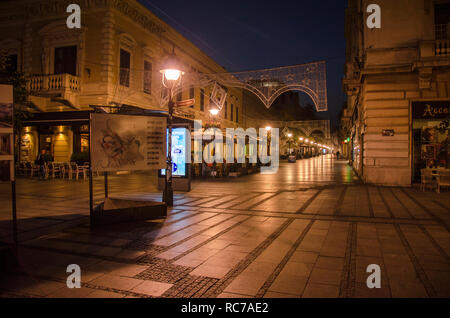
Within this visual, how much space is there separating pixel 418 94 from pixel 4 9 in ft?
82.8

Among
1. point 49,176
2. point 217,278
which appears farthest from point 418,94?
point 49,176

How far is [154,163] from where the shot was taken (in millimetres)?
6945

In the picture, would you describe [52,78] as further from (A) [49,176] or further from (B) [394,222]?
(B) [394,222]

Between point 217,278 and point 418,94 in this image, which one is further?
point 418,94

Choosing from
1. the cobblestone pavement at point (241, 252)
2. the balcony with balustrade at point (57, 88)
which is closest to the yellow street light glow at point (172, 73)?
the cobblestone pavement at point (241, 252)

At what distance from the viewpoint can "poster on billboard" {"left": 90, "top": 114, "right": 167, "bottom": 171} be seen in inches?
246

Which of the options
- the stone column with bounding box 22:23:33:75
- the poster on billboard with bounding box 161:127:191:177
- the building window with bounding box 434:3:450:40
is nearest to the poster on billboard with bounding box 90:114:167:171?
the poster on billboard with bounding box 161:127:191:177

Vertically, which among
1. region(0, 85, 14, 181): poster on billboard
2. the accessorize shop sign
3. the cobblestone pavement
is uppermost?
the accessorize shop sign

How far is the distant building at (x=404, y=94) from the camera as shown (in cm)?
1321

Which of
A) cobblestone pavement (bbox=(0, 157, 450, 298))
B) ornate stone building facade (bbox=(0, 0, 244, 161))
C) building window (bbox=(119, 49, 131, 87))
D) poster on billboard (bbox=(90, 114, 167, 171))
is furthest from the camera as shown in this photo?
building window (bbox=(119, 49, 131, 87))

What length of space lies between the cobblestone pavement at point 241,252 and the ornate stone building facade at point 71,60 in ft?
40.4

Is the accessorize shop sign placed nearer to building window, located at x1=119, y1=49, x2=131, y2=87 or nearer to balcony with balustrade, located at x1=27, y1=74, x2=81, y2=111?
building window, located at x1=119, y1=49, x2=131, y2=87

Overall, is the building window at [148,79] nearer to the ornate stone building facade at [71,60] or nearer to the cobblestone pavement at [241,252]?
the ornate stone building facade at [71,60]
